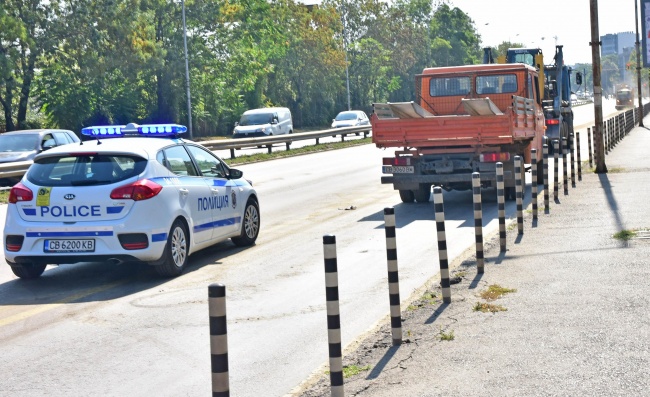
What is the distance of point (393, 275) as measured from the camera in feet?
25.3

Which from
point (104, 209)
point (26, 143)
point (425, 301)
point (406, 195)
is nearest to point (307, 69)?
point (26, 143)

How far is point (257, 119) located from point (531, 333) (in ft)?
156

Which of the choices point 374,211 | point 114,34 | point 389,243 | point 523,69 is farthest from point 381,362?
point 114,34

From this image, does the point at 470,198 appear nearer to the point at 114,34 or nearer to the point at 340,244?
the point at 340,244

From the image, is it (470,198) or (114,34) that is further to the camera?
(114,34)

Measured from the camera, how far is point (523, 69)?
2186cm

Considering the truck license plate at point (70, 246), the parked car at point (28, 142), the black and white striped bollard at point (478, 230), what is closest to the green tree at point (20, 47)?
the parked car at point (28, 142)

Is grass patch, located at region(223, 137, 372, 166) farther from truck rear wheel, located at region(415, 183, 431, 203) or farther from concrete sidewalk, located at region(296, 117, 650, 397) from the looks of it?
concrete sidewalk, located at region(296, 117, 650, 397)

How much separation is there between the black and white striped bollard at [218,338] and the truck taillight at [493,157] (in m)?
14.7

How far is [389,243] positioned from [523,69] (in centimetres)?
1498

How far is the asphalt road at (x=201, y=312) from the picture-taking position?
728cm

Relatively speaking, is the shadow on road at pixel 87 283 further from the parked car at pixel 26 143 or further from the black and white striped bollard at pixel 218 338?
the parked car at pixel 26 143

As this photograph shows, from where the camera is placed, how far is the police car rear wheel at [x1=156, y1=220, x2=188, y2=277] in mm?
11469

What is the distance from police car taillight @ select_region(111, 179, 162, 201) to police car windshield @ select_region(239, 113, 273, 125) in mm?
43040
